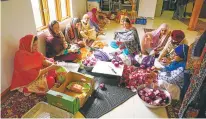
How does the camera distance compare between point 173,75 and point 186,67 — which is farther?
point 173,75

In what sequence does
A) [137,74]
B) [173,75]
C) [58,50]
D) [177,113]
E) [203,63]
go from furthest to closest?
[58,50] < [137,74] < [173,75] < [177,113] < [203,63]

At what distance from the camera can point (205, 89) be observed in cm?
139

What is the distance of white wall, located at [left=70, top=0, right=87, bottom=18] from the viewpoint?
3.68 metres

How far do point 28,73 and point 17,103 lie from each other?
13.9 inches

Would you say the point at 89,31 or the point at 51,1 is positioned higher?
the point at 51,1

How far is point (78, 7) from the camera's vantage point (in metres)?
Result: 4.06

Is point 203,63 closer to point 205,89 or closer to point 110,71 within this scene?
point 205,89

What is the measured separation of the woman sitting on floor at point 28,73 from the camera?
1903mm

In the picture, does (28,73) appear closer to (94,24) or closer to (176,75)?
(176,75)

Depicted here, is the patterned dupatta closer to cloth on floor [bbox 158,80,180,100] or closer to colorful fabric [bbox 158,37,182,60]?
cloth on floor [bbox 158,80,180,100]

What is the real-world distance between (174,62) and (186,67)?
0.97 feet

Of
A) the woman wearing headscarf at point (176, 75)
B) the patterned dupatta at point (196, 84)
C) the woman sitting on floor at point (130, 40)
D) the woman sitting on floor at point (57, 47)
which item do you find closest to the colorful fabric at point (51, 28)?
the woman sitting on floor at point (57, 47)

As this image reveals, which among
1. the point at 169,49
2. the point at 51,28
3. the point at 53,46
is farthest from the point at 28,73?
the point at 169,49

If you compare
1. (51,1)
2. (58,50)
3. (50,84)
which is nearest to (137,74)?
(50,84)
